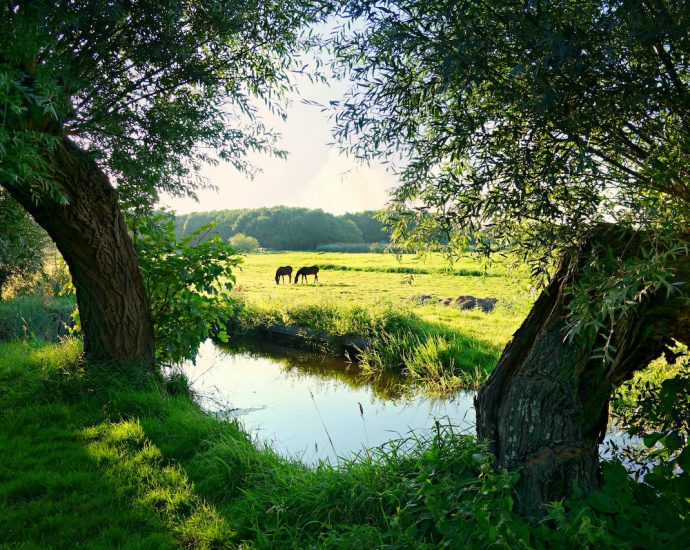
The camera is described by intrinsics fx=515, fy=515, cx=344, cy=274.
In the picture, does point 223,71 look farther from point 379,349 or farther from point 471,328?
point 471,328

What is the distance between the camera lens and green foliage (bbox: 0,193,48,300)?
7.36 m

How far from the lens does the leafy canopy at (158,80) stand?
4809 millimetres

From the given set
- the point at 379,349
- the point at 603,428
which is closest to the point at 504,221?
the point at 603,428

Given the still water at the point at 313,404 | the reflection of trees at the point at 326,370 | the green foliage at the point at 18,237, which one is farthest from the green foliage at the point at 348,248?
the green foliage at the point at 18,237

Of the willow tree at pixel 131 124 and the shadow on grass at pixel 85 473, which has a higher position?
the willow tree at pixel 131 124

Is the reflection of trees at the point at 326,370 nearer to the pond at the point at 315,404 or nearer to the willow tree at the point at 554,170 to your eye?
the pond at the point at 315,404

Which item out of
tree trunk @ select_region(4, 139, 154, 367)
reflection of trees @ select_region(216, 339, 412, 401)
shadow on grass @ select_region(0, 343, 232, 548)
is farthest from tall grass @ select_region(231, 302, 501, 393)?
shadow on grass @ select_region(0, 343, 232, 548)

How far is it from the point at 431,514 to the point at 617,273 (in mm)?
A: 1779

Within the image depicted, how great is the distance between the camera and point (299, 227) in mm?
78250

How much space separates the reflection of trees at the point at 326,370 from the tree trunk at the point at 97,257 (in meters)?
4.46

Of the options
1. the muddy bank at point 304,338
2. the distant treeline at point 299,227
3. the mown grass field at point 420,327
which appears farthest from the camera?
the distant treeline at point 299,227

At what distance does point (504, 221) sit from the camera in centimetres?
332

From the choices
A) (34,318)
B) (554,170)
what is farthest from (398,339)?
(554,170)

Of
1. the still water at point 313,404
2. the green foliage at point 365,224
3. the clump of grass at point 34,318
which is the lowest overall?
the still water at point 313,404
